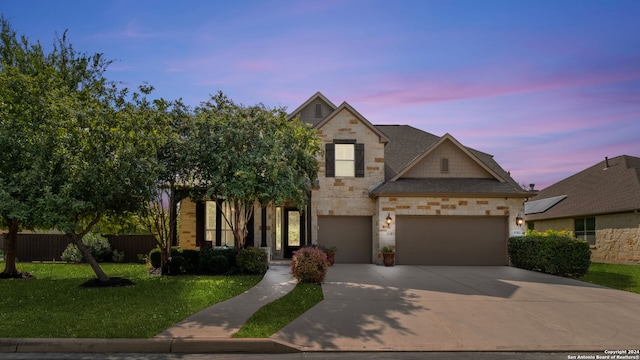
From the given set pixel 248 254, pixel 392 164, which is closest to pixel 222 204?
pixel 248 254

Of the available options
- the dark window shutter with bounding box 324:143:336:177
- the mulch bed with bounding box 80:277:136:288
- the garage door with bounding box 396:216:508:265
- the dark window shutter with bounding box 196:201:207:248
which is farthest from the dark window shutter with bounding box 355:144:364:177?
the mulch bed with bounding box 80:277:136:288

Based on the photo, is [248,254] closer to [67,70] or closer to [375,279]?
[375,279]

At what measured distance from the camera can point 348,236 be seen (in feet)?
71.5

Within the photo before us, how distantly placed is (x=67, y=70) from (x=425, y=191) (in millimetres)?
20024

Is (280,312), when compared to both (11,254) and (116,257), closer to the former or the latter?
(11,254)

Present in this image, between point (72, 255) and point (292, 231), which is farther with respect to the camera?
point (292, 231)

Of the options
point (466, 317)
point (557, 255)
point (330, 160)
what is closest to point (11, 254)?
point (330, 160)

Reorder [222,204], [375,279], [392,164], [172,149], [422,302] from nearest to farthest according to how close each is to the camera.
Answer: [422,302], [375,279], [172,149], [222,204], [392,164]

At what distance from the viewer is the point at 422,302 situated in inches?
447

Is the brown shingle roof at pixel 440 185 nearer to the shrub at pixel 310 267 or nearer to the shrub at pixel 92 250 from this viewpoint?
the shrub at pixel 310 267

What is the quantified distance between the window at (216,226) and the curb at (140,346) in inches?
548

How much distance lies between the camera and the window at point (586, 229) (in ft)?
86.2

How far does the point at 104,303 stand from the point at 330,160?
1267 cm

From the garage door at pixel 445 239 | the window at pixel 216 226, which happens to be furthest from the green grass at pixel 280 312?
the window at pixel 216 226
